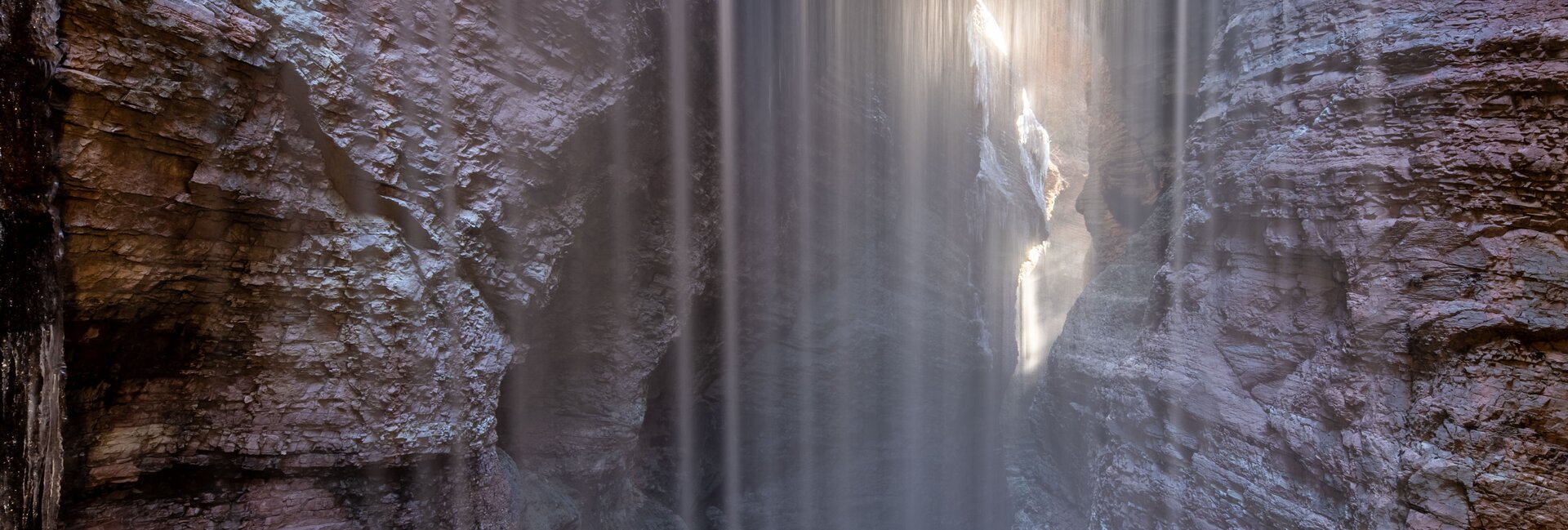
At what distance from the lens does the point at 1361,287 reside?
5.14 meters

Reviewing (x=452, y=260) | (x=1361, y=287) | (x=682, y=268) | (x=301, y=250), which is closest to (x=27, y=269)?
(x=301, y=250)

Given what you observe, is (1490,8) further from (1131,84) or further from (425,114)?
(425,114)

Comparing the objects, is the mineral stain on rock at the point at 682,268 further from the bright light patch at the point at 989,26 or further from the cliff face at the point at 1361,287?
the bright light patch at the point at 989,26

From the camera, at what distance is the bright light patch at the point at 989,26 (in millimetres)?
12684

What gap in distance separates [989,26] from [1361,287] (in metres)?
9.99

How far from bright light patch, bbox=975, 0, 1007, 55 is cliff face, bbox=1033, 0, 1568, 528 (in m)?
6.00

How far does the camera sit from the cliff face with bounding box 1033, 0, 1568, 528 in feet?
14.3

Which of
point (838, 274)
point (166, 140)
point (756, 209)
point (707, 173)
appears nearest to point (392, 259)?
point (166, 140)

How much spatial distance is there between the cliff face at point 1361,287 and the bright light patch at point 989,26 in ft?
19.7

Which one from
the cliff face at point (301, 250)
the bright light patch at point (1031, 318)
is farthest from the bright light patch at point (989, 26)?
the cliff face at point (301, 250)

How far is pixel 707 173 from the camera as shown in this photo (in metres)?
6.57

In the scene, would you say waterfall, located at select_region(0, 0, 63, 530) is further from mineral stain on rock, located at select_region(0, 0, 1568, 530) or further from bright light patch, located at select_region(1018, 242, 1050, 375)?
bright light patch, located at select_region(1018, 242, 1050, 375)

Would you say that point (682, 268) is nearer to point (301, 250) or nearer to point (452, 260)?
point (452, 260)

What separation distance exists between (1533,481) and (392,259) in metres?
7.22
